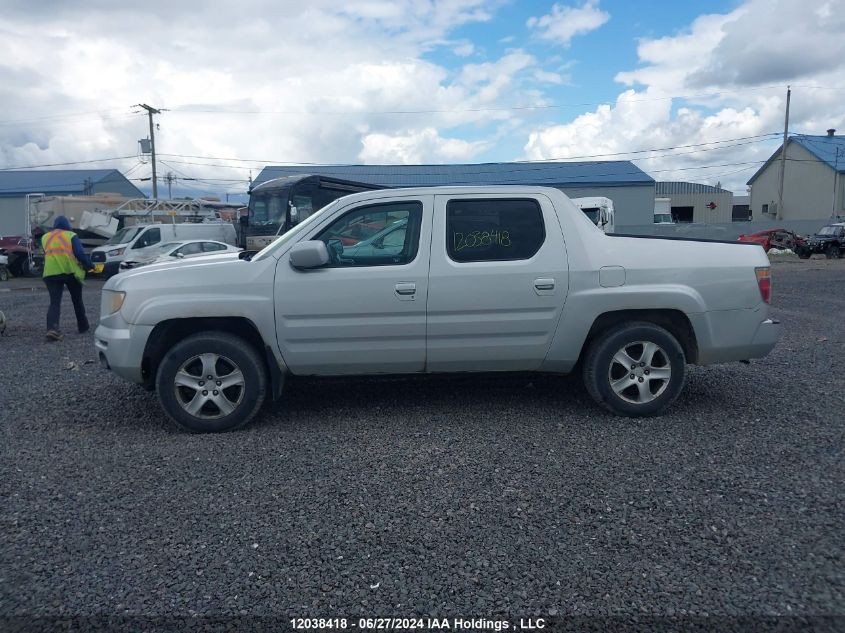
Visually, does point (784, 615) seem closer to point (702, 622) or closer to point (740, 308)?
point (702, 622)

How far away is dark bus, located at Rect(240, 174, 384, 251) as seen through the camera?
63.2 ft

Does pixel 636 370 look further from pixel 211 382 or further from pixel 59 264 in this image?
pixel 59 264

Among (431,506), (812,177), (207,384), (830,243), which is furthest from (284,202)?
(812,177)

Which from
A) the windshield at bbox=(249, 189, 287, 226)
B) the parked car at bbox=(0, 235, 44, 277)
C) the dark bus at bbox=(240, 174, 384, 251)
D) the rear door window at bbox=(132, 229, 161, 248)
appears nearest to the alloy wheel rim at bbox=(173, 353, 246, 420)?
the dark bus at bbox=(240, 174, 384, 251)

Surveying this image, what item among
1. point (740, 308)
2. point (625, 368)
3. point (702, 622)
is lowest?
point (702, 622)

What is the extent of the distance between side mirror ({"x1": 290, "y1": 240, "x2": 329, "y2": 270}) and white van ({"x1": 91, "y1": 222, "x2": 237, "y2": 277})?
1610 centimetres

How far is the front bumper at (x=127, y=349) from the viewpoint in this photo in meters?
5.21

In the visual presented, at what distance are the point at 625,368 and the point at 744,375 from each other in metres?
2.26

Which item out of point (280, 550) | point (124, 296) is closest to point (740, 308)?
point (280, 550)

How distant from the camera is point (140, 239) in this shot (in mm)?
21625

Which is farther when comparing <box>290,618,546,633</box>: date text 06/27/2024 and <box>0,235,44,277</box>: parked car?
<box>0,235,44,277</box>: parked car

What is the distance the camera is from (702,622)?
2824mm

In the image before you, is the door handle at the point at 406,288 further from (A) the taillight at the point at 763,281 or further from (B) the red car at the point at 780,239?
(B) the red car at the point at 780,239

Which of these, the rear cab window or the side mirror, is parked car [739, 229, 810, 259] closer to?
the rear cab window
